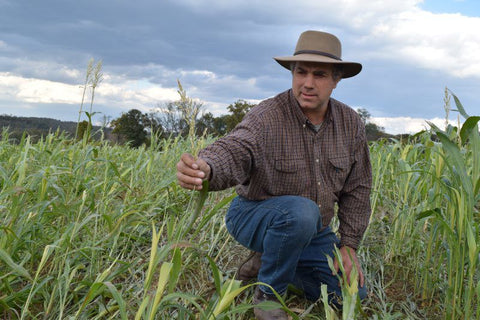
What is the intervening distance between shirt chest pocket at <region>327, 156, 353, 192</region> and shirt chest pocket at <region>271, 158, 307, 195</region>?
0.18 m

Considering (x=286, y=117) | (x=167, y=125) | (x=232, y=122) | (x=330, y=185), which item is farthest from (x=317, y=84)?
(x=232, y=122)

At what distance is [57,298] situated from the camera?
214cm

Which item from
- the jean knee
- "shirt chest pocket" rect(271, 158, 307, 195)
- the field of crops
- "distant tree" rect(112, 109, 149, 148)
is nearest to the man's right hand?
the field of crops

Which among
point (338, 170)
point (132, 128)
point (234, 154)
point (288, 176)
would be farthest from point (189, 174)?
→ point (132, 128)

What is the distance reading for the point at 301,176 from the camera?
7.79 ft

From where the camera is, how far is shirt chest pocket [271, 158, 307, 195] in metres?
2.34

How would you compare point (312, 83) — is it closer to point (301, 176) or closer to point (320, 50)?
point (320, 50)

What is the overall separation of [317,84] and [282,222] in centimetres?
73

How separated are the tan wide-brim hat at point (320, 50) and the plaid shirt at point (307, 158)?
0.68ft

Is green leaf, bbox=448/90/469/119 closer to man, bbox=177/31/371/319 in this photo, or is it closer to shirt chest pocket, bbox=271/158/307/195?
man, bbox=177/31/371/319

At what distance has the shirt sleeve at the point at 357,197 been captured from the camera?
2.58 metres

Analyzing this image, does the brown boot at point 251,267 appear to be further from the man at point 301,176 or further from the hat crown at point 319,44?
the hat crown at point 319,44

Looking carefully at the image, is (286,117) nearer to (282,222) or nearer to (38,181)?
(282,222)

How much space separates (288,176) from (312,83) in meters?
0.49
